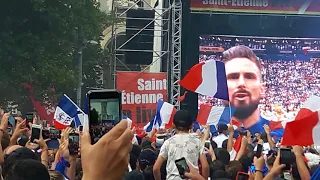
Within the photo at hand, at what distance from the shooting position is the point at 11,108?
823 inches

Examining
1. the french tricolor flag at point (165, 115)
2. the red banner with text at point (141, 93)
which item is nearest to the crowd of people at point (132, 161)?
the french tricolor flag at point (165, 115)

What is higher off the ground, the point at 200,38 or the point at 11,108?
the point at 200,38

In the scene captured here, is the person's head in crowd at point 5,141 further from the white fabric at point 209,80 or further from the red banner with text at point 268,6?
the red banner with text at point 268,6

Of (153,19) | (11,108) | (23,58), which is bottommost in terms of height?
(11,108)

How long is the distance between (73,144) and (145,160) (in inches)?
68.8

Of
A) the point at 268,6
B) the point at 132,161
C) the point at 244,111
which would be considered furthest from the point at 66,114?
the point at 268,6

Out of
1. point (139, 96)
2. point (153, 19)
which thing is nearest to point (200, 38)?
point (153, 19)

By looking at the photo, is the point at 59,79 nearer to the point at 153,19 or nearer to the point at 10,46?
the point at 10,46

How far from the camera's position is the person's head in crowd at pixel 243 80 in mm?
17500

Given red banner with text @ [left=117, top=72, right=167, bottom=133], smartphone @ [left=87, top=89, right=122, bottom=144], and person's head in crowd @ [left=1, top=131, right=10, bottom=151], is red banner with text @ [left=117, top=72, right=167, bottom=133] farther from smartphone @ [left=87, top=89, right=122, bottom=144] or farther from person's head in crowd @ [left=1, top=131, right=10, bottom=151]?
smartphone @ [left=87, top=89, right=122, bottom=144]

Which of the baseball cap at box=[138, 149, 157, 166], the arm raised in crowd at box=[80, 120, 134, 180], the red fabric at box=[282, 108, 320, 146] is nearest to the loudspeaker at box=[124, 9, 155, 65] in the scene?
the baseball cap at box=[138, 149, 157, 166]

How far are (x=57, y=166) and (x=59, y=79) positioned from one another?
1515 centimetres

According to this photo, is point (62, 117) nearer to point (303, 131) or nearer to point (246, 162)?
point (246, 162)

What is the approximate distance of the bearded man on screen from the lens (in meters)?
17.5
